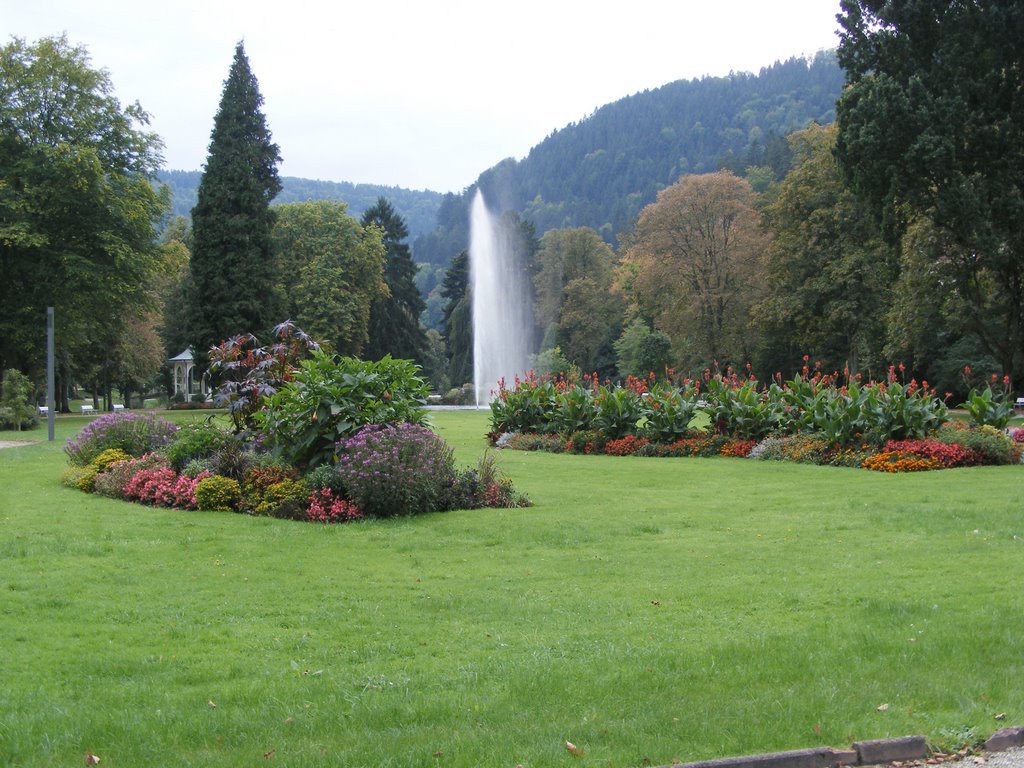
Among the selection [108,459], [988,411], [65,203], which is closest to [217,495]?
[108,459]

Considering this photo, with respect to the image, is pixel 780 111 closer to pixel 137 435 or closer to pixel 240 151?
pixel 240 151

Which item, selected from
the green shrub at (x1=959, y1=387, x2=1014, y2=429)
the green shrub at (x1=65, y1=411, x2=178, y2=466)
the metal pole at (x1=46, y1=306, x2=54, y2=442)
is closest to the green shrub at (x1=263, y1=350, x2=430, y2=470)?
the green shrub at (x1=65, y1=411, x2=178, y2=466)

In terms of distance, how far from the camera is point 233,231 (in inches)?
1962

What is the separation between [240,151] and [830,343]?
34.3 metres

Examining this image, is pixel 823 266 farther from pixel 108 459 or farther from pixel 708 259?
pixel 108 459

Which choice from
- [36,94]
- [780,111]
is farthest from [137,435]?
[780,111]

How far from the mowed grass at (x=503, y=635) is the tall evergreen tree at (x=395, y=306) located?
62.8 m

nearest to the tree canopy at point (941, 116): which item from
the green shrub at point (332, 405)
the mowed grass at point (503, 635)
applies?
the mowed grass at point (503, 635)

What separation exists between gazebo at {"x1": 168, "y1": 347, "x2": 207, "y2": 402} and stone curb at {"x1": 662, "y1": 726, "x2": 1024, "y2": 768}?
60.8 m

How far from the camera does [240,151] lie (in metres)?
50.4

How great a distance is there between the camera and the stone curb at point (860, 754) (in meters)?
4.30

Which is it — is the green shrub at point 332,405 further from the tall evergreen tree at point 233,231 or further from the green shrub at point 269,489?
the tall evergreen tree at point 233,231

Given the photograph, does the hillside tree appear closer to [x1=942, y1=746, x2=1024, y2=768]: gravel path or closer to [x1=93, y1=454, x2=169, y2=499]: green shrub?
[x1=93, y1=454, x2=169, y2=499]: green shrub

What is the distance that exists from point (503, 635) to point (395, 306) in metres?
70.6
